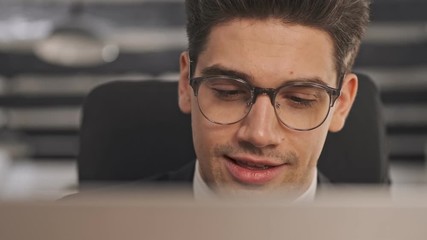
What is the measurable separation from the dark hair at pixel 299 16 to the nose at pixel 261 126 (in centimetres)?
17

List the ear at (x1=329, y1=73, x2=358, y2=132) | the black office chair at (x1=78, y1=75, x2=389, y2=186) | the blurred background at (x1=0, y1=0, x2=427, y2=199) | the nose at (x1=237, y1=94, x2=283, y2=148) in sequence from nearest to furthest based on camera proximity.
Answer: the nose at (x1=237, y1=94, x2=283, y2=148), the ear at (x1=329, y1=73, x2=358, y2=132), the black office chair at (x1=78, y1=75, x2=389, y2=186), the blurred background at (x1=0, y1=0, x2=427, y2=199)

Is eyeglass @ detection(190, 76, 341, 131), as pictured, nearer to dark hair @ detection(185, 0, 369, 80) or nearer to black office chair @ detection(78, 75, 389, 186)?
dark hair @ detection(185, 0, 369, 80)

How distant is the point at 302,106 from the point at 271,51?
0.11 meters

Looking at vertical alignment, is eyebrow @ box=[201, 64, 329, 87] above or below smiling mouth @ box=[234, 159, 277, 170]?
above

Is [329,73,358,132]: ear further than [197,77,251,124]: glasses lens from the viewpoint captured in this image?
Yes

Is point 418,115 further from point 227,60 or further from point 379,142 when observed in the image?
point 227,60

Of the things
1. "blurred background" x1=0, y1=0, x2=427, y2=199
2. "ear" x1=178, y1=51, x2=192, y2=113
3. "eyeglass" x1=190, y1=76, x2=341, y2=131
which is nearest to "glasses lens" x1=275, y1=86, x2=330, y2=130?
"eyeglass" x1=190, y1=76, x2=341, y2=131

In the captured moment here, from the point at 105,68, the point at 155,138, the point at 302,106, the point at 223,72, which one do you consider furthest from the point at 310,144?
the point at 105,68

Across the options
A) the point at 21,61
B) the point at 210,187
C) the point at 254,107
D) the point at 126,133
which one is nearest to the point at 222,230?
the point at 254,107

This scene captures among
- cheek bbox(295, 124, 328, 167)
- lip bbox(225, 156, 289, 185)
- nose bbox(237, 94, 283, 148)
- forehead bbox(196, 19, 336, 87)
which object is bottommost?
lip bbox(225, 156, 289, 185)

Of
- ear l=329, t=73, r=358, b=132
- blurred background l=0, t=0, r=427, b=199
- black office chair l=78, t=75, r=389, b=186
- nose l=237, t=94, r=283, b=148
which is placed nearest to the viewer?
nose l=237, t=94, r=283, b=148

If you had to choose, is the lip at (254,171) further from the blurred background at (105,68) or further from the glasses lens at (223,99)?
the blurred background at (105,68)

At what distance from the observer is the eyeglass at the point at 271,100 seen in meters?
0.84

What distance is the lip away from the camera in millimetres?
883
